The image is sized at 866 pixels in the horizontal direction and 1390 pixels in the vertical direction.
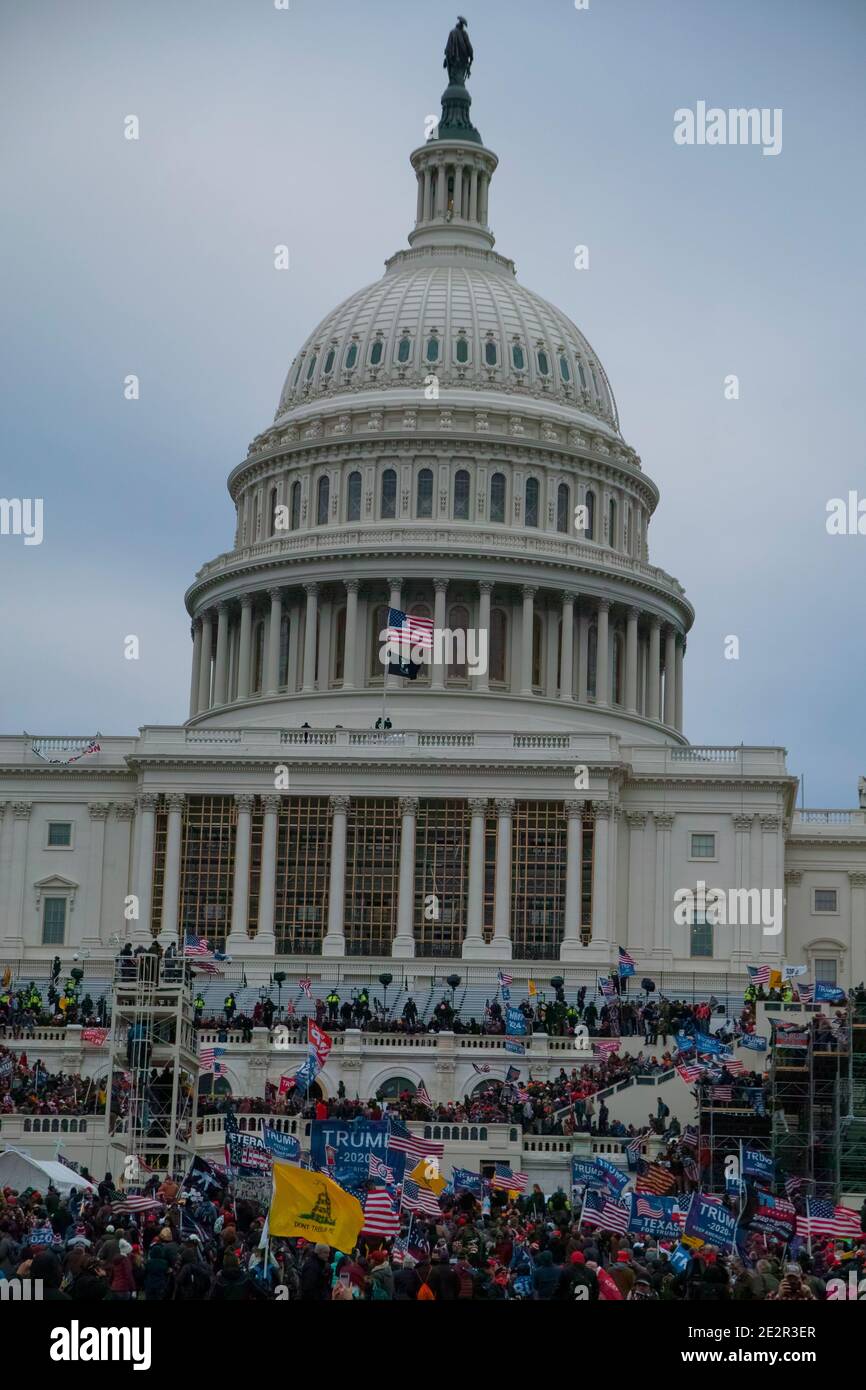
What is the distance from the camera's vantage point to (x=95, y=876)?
3915 inches

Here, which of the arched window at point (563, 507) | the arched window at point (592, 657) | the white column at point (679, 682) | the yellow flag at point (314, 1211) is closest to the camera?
the yellow flag at point (314, 1211)

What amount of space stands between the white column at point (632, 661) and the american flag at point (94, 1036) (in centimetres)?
4479

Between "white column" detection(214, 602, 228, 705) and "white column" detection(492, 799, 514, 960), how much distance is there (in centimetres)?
2459

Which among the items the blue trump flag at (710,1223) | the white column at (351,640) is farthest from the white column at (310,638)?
the blue trump flag at (710,1223)

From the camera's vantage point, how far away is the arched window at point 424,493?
114625 millimetres

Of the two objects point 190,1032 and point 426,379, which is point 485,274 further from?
point 190,1032

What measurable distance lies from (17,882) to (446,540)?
81.2 ft

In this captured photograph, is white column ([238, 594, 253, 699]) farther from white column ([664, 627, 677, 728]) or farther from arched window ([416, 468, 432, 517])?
white column ([664, 627, 677, 728])

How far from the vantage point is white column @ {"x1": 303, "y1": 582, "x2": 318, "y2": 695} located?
4414 inches

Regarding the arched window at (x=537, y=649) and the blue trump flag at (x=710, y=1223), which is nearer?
the blue trump flag at (x=710, y=1223)

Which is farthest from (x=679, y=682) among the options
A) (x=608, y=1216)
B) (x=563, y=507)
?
(x=608, y=1216)

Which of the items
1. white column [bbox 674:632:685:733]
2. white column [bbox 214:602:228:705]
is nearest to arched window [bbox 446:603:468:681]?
white column [bbox 214:602:228:705]

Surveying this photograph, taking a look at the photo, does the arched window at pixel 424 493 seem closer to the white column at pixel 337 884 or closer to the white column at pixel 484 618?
the white column at pixel 484 618
